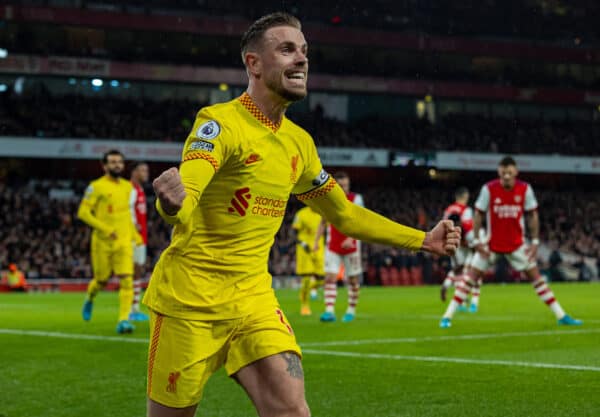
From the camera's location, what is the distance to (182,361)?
433cm

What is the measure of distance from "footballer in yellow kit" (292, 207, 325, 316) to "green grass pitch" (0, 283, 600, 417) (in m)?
1.26

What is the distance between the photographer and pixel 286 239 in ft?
132

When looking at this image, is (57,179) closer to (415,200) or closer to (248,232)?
(415,200)

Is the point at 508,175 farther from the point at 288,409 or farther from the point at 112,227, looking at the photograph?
the point at 288,409

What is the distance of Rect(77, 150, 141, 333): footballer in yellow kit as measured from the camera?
13773 millimetres

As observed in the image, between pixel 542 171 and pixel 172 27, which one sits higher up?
pixel 172 27

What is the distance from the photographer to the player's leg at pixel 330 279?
15.9 meters

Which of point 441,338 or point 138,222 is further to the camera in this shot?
point 138,222

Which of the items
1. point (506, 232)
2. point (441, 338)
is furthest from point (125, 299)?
point (506, 232)

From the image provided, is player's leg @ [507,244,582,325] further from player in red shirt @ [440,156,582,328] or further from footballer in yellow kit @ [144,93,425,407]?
footballer in yellow kit @ [144,93,425,407]

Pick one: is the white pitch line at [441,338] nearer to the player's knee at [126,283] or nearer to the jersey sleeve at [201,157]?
the player's knee at [126,283]

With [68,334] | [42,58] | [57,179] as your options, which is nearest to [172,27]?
[42,58]

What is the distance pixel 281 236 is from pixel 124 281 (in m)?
27.2

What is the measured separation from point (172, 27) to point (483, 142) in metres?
17.0
